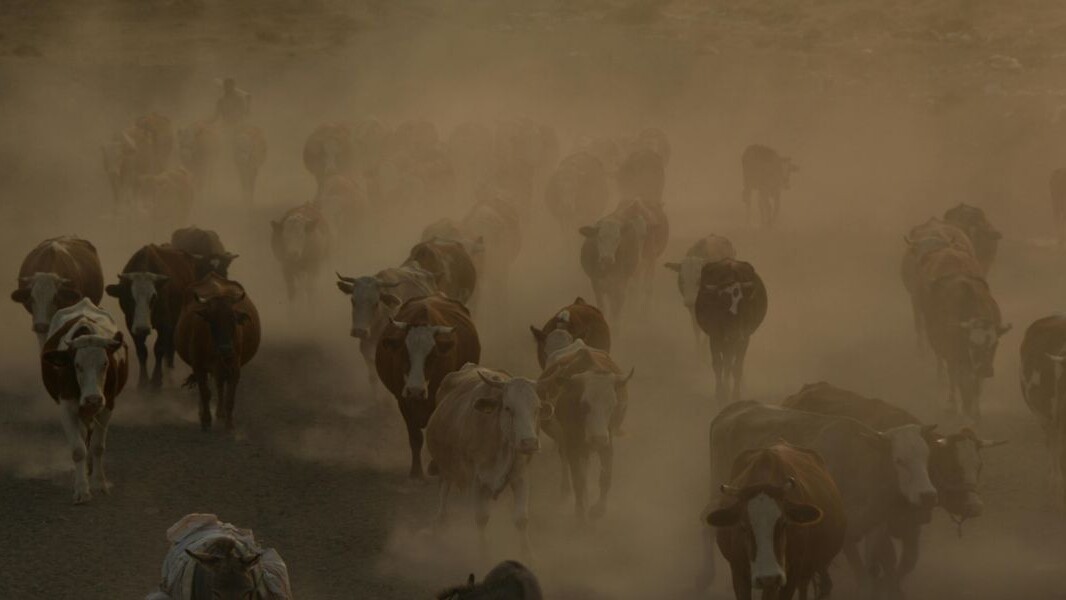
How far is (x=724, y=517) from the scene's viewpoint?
12180mm

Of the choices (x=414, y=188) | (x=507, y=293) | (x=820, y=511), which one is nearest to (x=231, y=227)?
(x=414, y=188)

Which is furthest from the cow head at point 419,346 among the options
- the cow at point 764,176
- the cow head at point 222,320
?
the cow at point 764,176

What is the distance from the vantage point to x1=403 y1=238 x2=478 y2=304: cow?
75.8 feet

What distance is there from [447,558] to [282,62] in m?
39.8

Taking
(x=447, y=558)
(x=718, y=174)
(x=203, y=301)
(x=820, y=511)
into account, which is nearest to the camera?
(x=820, y=511)

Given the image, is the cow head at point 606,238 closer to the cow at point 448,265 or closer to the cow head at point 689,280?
the cow head at point 689,280

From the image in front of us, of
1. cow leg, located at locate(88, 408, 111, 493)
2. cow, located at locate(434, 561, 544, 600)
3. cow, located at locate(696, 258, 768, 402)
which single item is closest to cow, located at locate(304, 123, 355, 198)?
cow, located at locate(696, 258, 768, 402)

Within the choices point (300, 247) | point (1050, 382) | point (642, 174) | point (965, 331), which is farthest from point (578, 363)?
point (642, 174)

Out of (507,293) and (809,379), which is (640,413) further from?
(507,293)

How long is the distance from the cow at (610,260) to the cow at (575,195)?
6810 mm

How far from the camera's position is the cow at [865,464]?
14055 millimetres

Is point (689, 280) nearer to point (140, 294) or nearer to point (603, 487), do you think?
point (603, 487)

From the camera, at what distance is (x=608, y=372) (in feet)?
53.9

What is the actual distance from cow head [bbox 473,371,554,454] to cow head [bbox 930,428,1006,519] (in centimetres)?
375
